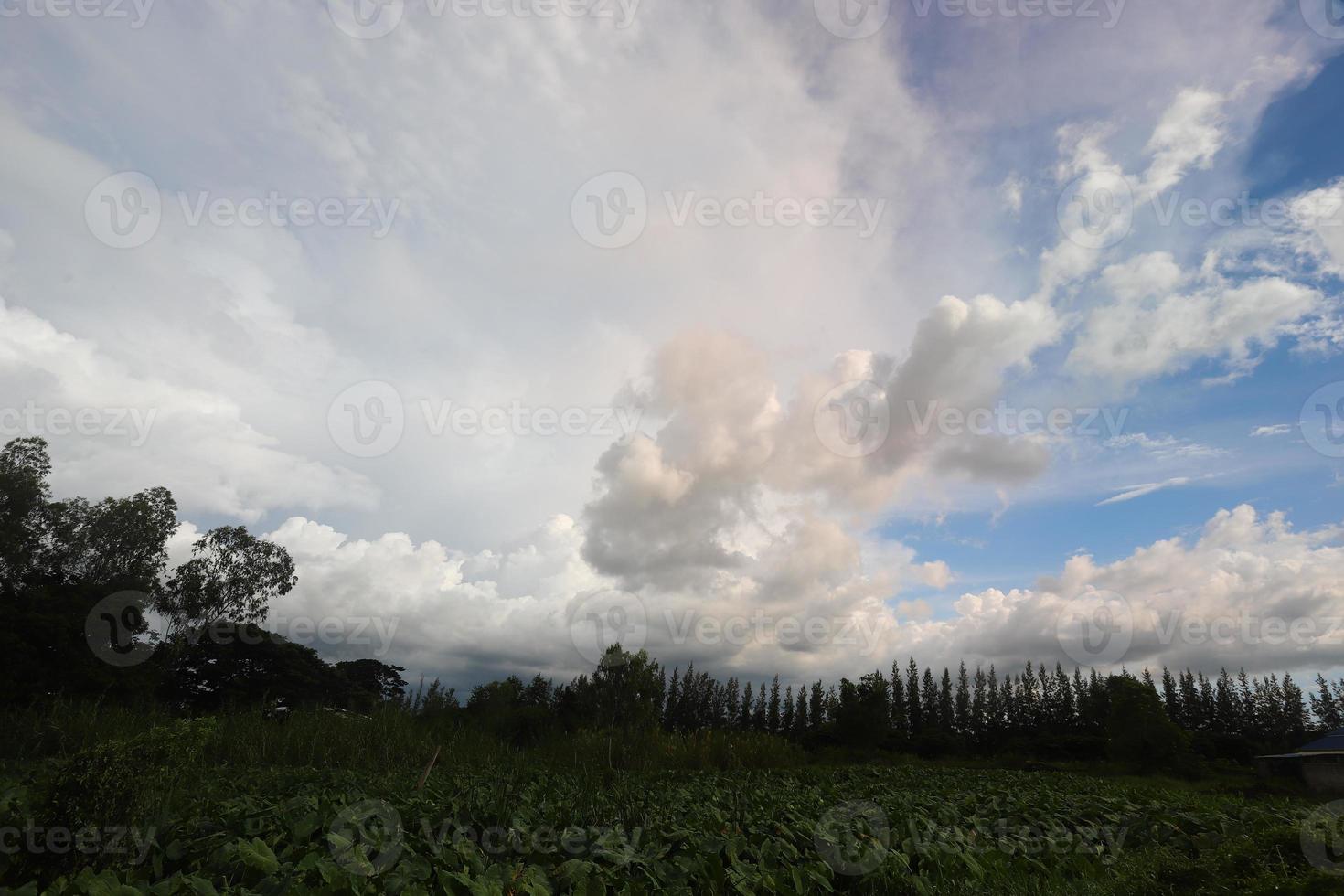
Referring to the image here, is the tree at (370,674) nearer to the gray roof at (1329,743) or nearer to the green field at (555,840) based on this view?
the green field at (555,840)

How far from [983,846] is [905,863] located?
7.10 ft

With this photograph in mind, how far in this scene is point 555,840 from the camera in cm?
501

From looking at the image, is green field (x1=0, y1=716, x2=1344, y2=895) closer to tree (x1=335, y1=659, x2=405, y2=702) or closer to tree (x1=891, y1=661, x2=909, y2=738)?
tree (x1=335, y1=659, x2=405, y2=702)

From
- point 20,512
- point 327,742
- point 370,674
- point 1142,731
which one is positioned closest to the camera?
point 327,742

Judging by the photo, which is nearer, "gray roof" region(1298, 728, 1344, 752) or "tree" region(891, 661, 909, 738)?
"gray roof" region(1298, 728, 1344, 752)

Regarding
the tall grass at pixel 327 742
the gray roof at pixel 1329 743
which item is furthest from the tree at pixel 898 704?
the tall grass at pixel 327 742

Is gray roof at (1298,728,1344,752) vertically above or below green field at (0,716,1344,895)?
above

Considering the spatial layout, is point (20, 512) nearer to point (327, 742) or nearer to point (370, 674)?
point (327, 742)

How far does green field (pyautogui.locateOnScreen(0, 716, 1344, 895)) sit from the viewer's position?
11.9ft

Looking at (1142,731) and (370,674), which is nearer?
(1142,731)

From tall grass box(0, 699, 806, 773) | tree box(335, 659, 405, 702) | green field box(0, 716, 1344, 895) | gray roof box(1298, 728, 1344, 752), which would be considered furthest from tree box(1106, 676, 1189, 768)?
tree box(335, 659, 405, 702)

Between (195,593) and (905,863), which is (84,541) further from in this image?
(905,863)

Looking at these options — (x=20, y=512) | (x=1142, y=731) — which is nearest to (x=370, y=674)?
(x=20, y=512)

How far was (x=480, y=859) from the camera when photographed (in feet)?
13.2
